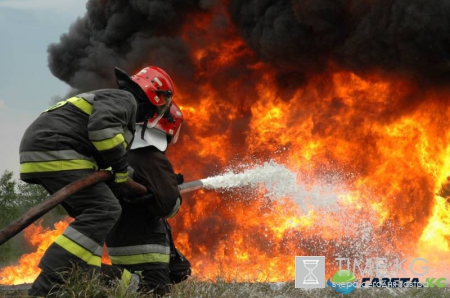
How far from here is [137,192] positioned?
4523mm

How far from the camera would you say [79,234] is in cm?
389

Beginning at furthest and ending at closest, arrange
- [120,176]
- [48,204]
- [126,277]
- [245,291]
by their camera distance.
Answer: [245,291]
[126,277]
[120,176]
[48,204]

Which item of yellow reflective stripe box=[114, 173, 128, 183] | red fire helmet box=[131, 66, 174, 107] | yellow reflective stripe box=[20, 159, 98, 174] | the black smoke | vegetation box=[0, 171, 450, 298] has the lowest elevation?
vegetation box=[0, 171, 450, 298]

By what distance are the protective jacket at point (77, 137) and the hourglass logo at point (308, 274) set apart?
284 centimetres

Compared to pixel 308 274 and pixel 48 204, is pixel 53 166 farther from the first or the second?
pixel 308 274

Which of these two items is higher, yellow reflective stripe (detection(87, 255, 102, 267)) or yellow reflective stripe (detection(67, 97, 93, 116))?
yellow reflective stripe (detection(67, 97, 93, 116))

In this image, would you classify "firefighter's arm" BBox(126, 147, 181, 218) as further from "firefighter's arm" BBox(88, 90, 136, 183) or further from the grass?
the grass

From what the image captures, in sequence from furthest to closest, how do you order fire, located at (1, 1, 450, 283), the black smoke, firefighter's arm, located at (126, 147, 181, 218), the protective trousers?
fire, located at (1, 1, 450, 283), the black smoke, firefighter's arm, located at (126, 147, 181, 218), the protective trousers

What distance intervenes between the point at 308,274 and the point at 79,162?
3282mm

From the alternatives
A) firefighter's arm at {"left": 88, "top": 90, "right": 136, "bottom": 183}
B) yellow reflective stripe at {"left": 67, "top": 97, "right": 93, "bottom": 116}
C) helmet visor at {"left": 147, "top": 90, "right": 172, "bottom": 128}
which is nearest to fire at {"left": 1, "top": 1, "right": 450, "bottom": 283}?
helmet visor at {"left": 147, "top": 90, "right": 172, "bottom": 128}

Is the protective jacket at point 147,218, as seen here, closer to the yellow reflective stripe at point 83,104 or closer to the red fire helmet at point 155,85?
the red fire helmet at point 155,85

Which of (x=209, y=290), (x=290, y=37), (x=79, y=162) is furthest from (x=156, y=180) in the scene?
(x=290, y=37)

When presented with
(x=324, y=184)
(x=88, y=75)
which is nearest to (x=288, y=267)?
(x=324, y=184)

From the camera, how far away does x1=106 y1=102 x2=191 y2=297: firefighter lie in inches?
183
